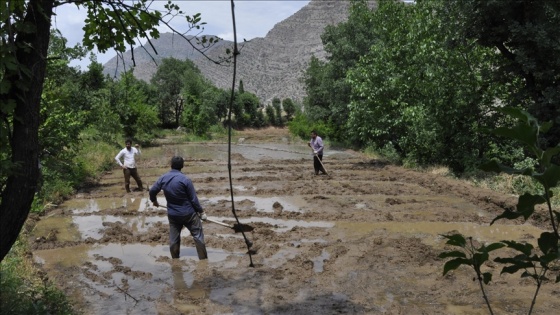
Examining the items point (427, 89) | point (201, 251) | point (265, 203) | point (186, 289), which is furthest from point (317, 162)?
point (186, 289)

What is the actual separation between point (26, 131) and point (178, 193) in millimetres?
4496

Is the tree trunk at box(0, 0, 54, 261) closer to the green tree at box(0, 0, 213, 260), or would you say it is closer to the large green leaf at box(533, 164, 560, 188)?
the green tree at box(0, 0, 213, 260)

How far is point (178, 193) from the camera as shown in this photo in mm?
7754

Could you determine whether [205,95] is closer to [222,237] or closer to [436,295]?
[222,237]

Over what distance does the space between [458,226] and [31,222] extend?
9235mm

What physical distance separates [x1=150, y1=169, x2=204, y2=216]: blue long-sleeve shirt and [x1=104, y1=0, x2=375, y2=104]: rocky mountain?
225 ft

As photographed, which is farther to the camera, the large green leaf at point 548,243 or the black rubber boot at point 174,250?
the black rubber boot at point 174,250

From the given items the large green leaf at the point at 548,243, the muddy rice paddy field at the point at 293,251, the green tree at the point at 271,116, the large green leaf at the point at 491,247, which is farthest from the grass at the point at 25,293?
the green tree at the point at 271,116

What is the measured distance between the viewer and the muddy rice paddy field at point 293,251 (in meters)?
6.33

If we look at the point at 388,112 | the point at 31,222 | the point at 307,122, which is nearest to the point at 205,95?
the point at 307,122

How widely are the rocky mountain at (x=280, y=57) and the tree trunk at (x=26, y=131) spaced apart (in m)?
72.6

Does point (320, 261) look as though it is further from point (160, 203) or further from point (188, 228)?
point (160, 203)

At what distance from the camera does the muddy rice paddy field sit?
6332 mm

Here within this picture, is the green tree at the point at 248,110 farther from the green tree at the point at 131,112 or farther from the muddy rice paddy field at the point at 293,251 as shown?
the muddy rice paddy field at the point at 293,251
